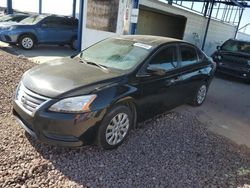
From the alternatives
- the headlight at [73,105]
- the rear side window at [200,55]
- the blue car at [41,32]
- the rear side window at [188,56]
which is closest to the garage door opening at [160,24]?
the blue car at [41,32]

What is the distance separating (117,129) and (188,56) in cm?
243

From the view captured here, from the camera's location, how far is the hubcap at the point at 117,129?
3382 mm

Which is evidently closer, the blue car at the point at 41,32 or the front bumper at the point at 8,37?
the front bumper at the point at 8,37

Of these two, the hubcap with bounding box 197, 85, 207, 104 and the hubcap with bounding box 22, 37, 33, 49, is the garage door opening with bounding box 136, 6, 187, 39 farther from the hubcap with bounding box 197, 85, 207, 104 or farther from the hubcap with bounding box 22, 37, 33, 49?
the hubcap with bounding box 197, 85, 207, 104

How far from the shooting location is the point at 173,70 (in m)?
4.45

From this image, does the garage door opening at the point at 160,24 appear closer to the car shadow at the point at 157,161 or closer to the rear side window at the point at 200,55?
the rear side window at the point at 200,55

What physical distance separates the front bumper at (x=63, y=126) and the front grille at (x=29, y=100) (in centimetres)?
7

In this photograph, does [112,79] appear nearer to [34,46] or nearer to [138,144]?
[138,144]

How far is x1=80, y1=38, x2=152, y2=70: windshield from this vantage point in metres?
3.87

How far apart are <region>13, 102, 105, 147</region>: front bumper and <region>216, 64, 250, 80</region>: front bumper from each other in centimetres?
771

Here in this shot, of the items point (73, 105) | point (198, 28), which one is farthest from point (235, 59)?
point (73, 105)

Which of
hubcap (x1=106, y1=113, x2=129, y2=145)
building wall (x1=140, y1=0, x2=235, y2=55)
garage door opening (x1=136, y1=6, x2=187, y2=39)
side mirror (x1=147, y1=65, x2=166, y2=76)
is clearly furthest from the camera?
garage door opening (x1=136, y1=6, x2=187, y2=39)

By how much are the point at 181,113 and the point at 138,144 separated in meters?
1.81

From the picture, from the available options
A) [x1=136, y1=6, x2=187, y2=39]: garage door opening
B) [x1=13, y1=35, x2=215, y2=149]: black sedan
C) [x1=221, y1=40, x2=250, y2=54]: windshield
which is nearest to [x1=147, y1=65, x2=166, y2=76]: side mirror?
[x1=13, y1=35, x2=215, y2=149]: black sedan
